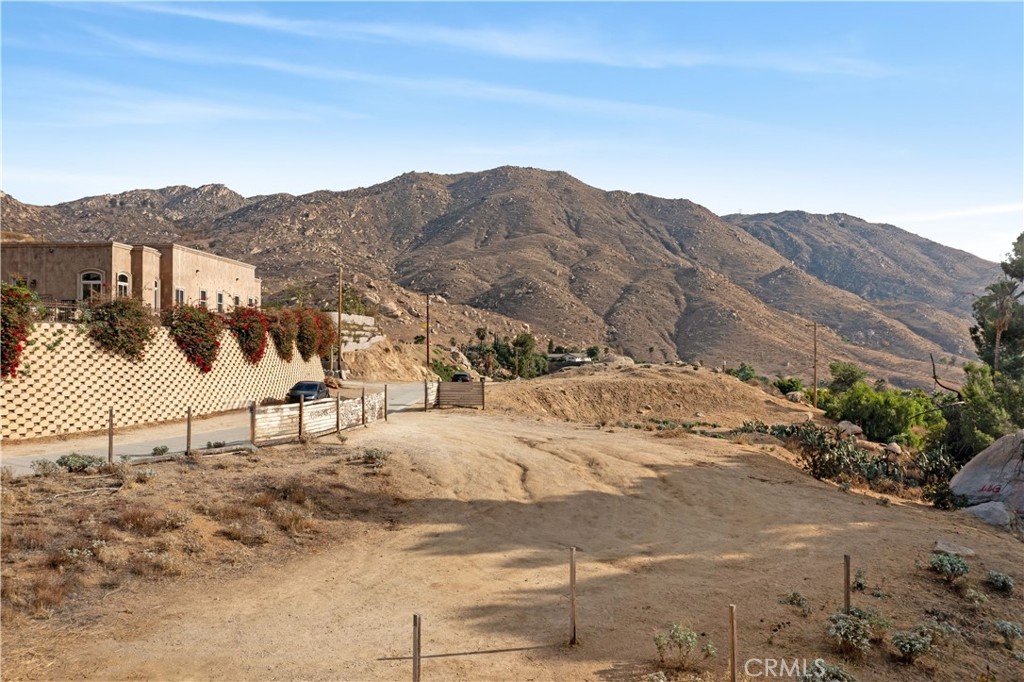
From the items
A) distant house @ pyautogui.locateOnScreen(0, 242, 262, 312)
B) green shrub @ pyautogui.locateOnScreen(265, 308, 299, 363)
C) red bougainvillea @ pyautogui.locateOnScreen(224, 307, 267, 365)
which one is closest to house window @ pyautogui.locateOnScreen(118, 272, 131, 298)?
distant house @ pyautogui.locateOnScreen(0, 242, 262, 312)

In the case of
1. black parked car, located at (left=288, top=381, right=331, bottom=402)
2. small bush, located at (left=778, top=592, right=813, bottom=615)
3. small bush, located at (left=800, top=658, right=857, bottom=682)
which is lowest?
small bush, located at (left=778, top=592, right=813, bottom=615)

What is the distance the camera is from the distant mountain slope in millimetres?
114562

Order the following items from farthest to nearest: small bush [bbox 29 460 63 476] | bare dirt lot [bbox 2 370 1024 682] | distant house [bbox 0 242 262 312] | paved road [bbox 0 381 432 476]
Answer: distant house [bbox 0 242 262 312], paved road [bbox 0 381 432 476], small bush [bbox 29 460 63 476], bare dirt lot [bbox 2 370 1024 682]

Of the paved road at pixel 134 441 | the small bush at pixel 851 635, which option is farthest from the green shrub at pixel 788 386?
the small bush at pixel 851 635

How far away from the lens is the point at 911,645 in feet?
38.1

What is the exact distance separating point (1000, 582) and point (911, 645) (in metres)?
6.02

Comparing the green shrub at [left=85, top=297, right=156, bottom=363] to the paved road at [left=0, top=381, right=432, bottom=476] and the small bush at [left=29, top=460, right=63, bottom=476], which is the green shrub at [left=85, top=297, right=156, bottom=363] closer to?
the paved road at [left=0, top=381, right=432, bottom=476]

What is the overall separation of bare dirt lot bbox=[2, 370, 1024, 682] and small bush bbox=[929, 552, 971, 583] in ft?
1.14

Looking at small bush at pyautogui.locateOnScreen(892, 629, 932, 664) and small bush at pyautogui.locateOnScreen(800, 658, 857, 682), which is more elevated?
small bush at pyautogui.locateOnScreen(800, 658, 857, 682)

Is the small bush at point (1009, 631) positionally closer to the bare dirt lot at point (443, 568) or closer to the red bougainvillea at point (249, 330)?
the bare dirt lot at point (443, 568)

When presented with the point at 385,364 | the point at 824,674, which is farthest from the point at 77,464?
the point at 385,364

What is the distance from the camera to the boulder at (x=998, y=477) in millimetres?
24100

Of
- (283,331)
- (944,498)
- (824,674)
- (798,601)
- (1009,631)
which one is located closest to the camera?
(824,674)

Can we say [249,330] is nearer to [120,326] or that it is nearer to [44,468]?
[120,326]
